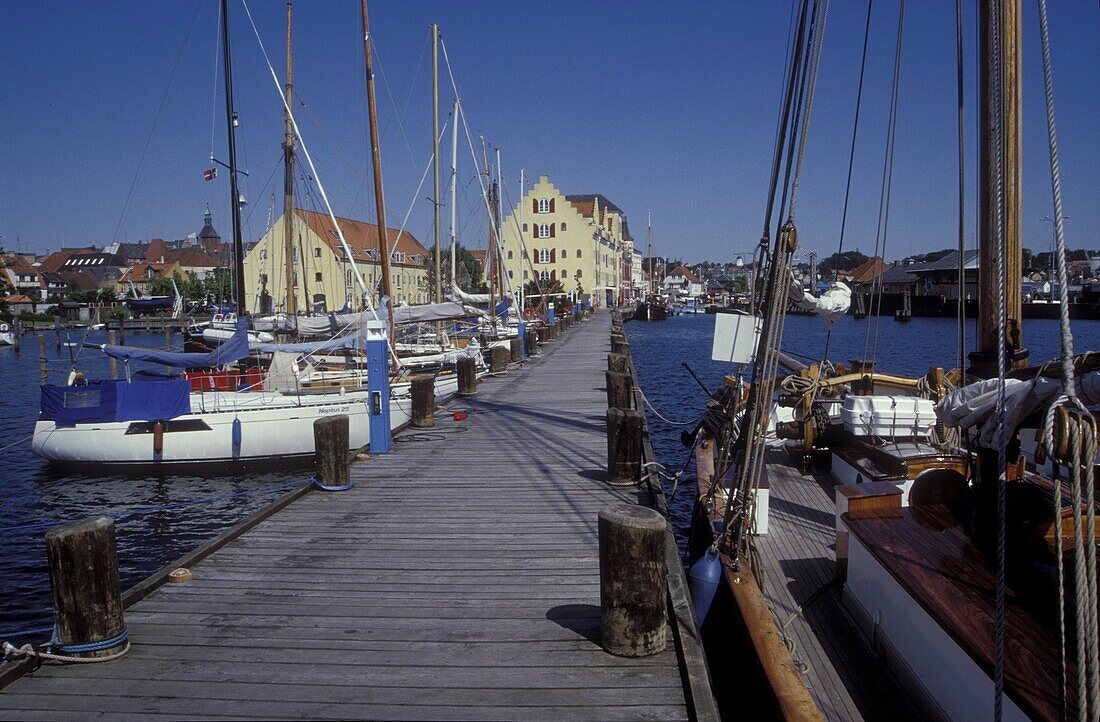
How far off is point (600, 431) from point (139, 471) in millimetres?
10868

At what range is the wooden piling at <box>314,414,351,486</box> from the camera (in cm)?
852

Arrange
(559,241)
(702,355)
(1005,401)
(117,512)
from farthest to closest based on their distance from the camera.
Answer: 1. (559,241)
2. (702,355)
3. (117,512)
4. (1005,401)

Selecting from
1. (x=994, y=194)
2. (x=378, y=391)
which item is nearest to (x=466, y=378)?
(x=378, y=391)

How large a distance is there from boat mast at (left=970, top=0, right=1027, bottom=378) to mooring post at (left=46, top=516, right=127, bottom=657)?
653 cm

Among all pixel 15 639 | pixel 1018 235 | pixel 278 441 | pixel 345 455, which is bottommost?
pixel 15 639

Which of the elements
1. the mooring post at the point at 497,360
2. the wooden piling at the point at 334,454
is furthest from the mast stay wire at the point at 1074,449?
the mooring post at the point at 497,360

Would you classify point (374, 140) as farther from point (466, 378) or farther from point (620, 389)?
point (620, 389)

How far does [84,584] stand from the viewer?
4633mm

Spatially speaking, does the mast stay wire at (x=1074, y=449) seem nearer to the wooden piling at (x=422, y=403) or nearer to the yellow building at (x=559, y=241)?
the wooden piling at (x=422, y=403)

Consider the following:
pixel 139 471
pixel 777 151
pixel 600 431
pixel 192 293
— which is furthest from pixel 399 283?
pixel 777 151

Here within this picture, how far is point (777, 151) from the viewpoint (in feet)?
24.8

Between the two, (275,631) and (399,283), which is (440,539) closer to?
(275,631)

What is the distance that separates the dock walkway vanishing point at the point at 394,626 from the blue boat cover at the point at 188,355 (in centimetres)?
1201

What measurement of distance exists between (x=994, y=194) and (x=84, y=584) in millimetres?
7223
